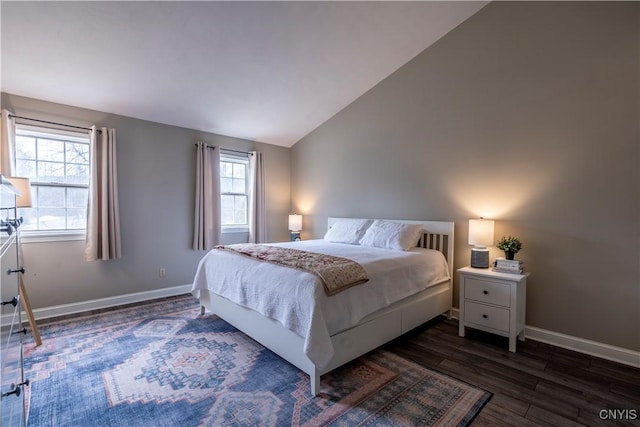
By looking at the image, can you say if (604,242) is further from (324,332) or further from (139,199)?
(139,199)

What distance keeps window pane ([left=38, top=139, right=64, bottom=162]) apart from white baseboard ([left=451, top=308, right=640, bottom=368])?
537cm

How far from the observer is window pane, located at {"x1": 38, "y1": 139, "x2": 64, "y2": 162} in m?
3.33

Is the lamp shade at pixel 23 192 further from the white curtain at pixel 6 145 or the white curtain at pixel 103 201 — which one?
the white curtain at pixel 103 201

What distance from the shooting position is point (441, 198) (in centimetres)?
349

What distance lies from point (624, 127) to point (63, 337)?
5.25m

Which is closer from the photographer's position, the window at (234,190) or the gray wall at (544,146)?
the gray wall at (544,146)

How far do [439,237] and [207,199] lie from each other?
3224 millimetres

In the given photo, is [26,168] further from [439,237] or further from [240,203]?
[439,237]

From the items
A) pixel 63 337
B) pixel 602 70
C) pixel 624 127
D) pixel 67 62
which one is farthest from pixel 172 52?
pixel 624 127

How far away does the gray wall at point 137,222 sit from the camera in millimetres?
Answer: 3271

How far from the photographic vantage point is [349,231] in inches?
154

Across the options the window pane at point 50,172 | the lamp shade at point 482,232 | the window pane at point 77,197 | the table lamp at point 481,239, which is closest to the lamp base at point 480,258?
the table lamp at point 481,239

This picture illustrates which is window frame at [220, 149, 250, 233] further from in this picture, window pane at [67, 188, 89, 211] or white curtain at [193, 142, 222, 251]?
window pane at [67, 188, 89, 211]

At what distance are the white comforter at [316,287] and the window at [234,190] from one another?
181cm
